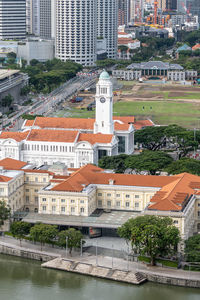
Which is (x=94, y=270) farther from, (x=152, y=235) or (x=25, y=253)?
(x=25, y=253)

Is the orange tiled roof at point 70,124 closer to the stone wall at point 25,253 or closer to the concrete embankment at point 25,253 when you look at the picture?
the concrete embankment at point 25,253

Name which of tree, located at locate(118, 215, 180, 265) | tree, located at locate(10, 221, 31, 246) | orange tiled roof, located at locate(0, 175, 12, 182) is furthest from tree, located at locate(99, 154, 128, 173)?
tree, located at locate(118, 215, 180, 265)

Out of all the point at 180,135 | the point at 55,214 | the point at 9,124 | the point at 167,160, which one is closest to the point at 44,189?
the point at 55,214

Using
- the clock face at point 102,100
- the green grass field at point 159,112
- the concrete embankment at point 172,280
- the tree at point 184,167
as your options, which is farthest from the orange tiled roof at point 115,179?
the green grass field at point 159,112

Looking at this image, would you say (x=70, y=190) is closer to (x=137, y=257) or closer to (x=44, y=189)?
(x=44, y=189)

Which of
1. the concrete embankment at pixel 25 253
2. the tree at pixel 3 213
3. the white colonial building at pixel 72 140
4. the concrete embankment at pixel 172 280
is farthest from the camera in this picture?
the white colonial building at pixel 72 140

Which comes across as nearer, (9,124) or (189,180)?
(189,180)

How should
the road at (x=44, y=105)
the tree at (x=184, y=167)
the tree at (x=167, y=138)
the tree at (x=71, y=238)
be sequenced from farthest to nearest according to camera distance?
the road at (x=44, y=105), the tree at (x=167, y=138), the tree at (x=184, y=167), the tree at (x=71, y=238)

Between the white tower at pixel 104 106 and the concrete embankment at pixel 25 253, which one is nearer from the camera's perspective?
the concrete embankment at pixel 25 253

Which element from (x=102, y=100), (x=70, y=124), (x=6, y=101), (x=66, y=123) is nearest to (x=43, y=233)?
(x=70, y=124)

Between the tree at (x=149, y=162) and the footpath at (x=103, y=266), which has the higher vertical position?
the tree at (x=149, y=162)
